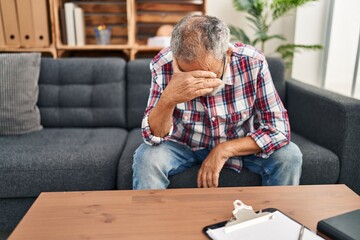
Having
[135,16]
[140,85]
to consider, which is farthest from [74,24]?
[140,85]

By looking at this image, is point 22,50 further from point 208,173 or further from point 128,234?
point 128,234

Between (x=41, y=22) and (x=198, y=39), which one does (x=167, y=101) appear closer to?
(x=198, y=39)

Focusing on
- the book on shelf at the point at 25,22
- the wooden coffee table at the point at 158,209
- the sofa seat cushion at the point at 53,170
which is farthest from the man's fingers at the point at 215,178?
the book on shelf at the point at 25,22

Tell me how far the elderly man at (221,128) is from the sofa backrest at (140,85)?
0.58 m

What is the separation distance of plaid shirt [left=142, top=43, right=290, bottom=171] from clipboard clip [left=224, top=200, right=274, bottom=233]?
17.4 inches

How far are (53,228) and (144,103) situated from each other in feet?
3.79

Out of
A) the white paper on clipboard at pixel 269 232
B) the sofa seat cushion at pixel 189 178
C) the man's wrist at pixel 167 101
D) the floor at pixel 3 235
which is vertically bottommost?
the floor at pixel 3 235

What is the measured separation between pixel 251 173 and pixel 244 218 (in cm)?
53

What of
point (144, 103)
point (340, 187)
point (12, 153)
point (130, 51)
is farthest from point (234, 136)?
point (130, 51)

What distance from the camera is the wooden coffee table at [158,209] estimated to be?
0.71 m

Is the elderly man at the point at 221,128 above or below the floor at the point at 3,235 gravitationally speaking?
above

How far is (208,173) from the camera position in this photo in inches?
44.5

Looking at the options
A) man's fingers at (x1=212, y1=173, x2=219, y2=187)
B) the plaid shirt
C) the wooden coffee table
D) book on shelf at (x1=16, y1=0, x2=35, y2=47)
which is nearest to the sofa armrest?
the plaid shirt

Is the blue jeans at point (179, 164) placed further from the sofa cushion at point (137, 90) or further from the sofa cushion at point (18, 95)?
the sofa cushion at point (18, 95)
